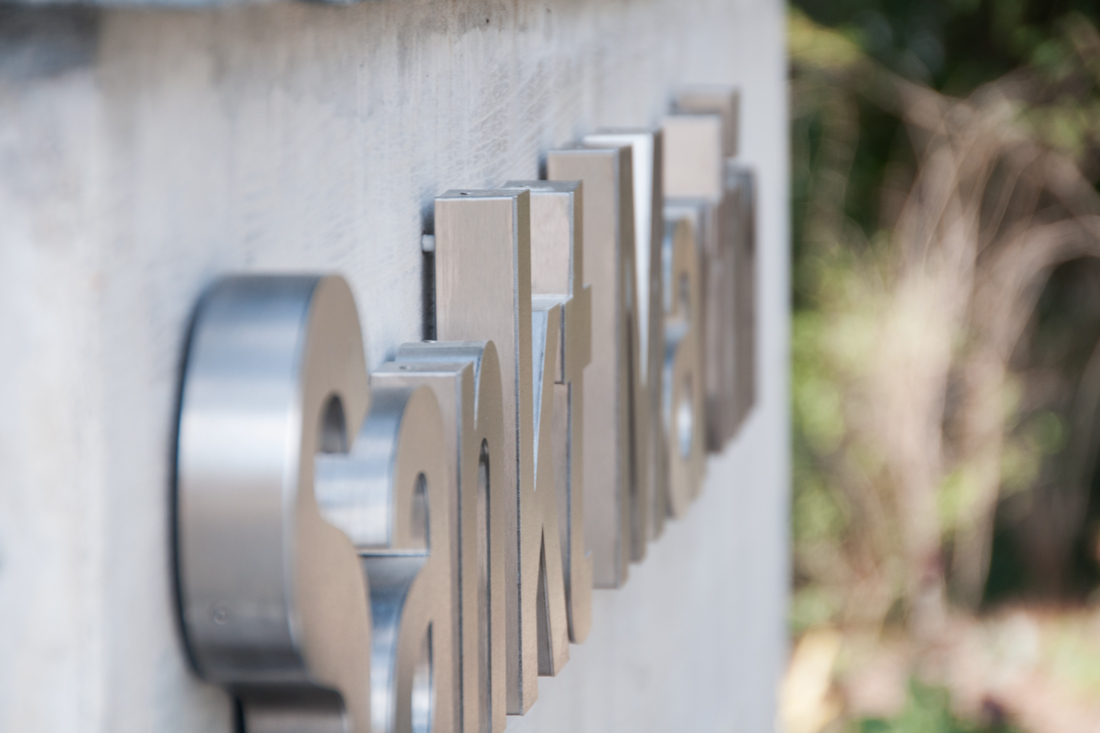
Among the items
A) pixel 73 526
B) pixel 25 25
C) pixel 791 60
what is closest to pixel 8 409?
pixel 73 526

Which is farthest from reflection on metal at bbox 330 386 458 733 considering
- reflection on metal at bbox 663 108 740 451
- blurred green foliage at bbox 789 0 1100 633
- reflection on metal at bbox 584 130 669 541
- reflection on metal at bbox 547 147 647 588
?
blurred green foliage at bbox 789 0 1100 633

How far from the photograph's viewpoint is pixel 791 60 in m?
6.34

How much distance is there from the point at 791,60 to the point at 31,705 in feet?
20.1

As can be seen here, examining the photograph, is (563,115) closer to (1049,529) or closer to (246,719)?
(246,719)

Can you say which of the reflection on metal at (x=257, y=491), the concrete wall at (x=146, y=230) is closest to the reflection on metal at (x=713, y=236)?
the concrete wall at (x=146, y=230)

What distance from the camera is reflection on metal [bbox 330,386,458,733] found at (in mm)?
870

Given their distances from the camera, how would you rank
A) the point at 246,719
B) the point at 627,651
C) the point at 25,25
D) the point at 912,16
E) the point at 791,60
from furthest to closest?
the point at 912,16
the point at 791,60
the point at 627,651
the point at 246,719
the point at 25,25

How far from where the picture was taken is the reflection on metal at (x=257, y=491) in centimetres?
73

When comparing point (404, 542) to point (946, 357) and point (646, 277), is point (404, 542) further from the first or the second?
point (946, 357)

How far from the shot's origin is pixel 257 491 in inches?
28.8

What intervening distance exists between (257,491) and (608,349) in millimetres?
977

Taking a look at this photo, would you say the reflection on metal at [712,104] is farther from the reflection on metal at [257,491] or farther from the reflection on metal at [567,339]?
the reflection on metal at [257,491]

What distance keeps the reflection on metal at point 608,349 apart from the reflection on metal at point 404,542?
644mm

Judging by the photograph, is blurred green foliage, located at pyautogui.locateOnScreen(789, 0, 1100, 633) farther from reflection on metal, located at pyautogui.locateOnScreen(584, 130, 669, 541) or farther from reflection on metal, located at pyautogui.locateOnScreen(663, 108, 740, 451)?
reflection on metal, located at pyautogui.locateOnScreen(584, 130, 669, 541)
